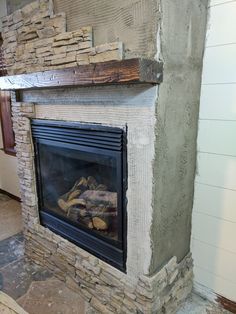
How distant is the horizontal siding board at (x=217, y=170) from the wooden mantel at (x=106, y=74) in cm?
64

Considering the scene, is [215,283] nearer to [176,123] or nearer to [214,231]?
[214,231]

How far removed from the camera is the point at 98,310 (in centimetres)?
164

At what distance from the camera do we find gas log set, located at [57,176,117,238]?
62.3 inches

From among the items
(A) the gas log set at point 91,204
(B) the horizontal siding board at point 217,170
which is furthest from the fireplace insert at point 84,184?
(B) the horizontal siding board at point 217,170

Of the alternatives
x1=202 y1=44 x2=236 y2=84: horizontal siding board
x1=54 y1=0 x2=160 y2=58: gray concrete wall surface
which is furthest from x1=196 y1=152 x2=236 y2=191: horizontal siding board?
x1=54 y1=0 x2=160 y2=58: gray concrete wall surface

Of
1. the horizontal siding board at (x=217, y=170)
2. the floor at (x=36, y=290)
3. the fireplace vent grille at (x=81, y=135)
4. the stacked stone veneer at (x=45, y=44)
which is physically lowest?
the floor at (x=36, y=290)

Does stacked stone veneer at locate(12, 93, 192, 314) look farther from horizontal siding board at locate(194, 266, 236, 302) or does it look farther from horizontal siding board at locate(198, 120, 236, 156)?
horizontal siding board at locate(198, 120, 236, 156)

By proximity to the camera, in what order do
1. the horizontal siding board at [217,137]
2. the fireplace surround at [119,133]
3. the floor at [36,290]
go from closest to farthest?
the fireplace surround at [119,133] < the horizontal siding board at [217,137] < the floor at [36,290]

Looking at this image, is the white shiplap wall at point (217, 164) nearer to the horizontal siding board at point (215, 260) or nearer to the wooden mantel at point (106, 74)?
the horizontal siding board at point (215, 260)

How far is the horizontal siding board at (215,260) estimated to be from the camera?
155 centimetres

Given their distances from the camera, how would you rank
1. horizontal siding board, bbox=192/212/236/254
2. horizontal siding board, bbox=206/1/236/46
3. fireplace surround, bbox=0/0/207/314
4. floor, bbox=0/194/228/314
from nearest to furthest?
1. fireplace surround, bbox=0/0/207/314
2. horizontal siding board, bbox=206/1/236/46
3. horizontal siding board, bbox=192/212/236/254
4. floor, bbox=0/194/228/314

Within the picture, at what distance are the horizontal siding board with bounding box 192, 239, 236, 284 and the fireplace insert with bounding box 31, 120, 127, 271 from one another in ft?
1.80

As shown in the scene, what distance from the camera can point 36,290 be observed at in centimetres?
182

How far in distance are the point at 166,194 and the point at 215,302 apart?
0.90m
